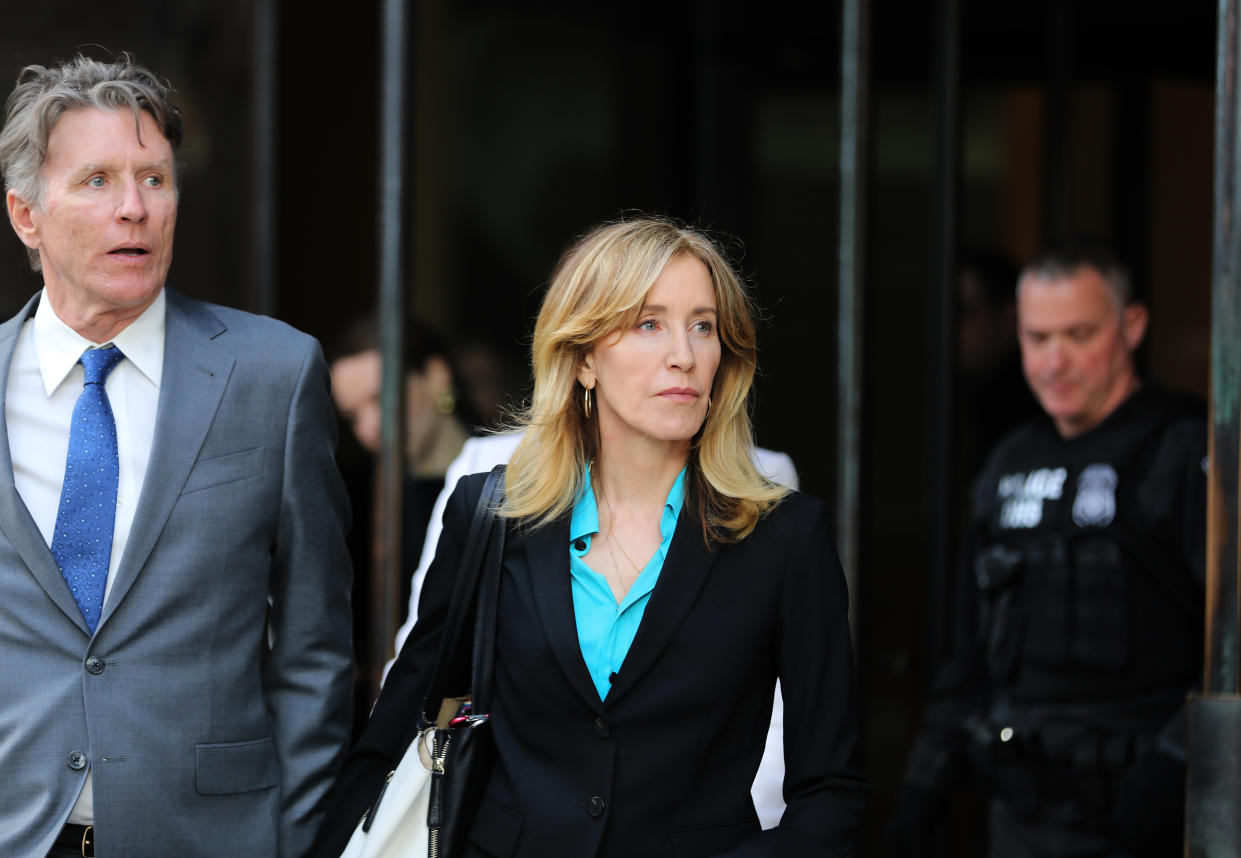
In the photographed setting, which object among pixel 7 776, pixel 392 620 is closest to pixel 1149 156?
pixel 392 620

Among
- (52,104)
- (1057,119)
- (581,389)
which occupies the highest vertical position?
(1057,119)

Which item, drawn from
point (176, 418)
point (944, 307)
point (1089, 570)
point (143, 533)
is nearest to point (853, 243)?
point (944, 307)

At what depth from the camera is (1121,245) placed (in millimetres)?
6855

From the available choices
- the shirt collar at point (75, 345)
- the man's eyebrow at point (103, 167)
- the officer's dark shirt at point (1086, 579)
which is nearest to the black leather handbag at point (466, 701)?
the shirt collar at point (75, 345)

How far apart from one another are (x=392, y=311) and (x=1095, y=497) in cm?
189

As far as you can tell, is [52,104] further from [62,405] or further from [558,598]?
[558,598]

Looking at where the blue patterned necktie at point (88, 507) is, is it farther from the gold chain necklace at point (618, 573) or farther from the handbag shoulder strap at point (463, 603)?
the gold chain necklace at point (618, 573)

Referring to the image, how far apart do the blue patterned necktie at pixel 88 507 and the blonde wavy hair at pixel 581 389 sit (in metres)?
0.61

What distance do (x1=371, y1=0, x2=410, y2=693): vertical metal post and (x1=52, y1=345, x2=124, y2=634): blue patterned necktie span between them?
195cm

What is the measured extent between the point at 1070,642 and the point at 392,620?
1777 mm

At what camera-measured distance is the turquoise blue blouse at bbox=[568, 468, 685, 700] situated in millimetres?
2369

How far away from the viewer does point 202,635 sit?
2.51 metres

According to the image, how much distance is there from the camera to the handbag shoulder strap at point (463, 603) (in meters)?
2.46

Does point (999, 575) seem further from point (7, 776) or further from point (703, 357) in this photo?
point (7, 776)
